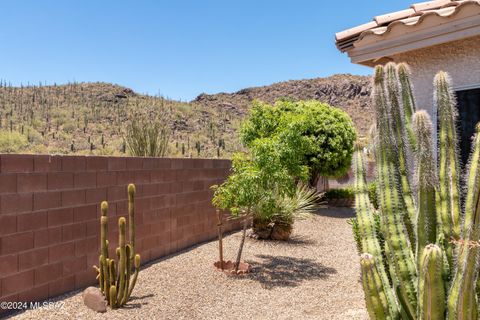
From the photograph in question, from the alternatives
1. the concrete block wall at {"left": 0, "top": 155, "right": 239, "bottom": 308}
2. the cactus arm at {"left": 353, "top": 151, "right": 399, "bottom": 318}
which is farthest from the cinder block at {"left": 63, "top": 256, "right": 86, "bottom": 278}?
the cactus arm at {"left": 353, "top": 151, "right": 399, "bottom": 318}

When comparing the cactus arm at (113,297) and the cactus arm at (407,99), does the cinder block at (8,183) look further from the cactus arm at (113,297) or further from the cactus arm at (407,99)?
the cactus arm at (407,99)

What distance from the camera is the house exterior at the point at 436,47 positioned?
14.1ft

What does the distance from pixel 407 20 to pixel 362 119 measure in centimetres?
4152

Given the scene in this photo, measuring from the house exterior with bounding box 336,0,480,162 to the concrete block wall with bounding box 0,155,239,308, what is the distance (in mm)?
4133

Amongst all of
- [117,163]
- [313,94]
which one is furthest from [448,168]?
[313,94]

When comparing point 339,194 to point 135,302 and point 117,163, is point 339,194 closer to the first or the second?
point 117,163

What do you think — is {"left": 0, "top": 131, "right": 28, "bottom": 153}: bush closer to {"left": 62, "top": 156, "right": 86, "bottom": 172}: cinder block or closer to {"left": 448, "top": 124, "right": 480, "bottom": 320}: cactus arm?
{"left": 62, "top": 156, "right": 86, "bottom": 172}: cinder block

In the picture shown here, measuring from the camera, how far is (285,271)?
26.0 feet

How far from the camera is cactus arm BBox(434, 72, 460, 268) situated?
3.41 m

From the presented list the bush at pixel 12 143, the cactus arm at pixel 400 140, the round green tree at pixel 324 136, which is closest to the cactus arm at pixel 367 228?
the cactus arm at pixel 400 140

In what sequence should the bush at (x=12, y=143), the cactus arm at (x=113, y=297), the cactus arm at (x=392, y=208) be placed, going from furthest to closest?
the bush at (x=12, y=143) → the cactus arm at (x=113, y=297) → the cactus arm at (x=392, y=208)

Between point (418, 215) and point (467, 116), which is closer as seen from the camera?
point (418, 215)

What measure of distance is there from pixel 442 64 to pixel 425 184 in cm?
196

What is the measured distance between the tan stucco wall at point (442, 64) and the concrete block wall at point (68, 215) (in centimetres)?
453
